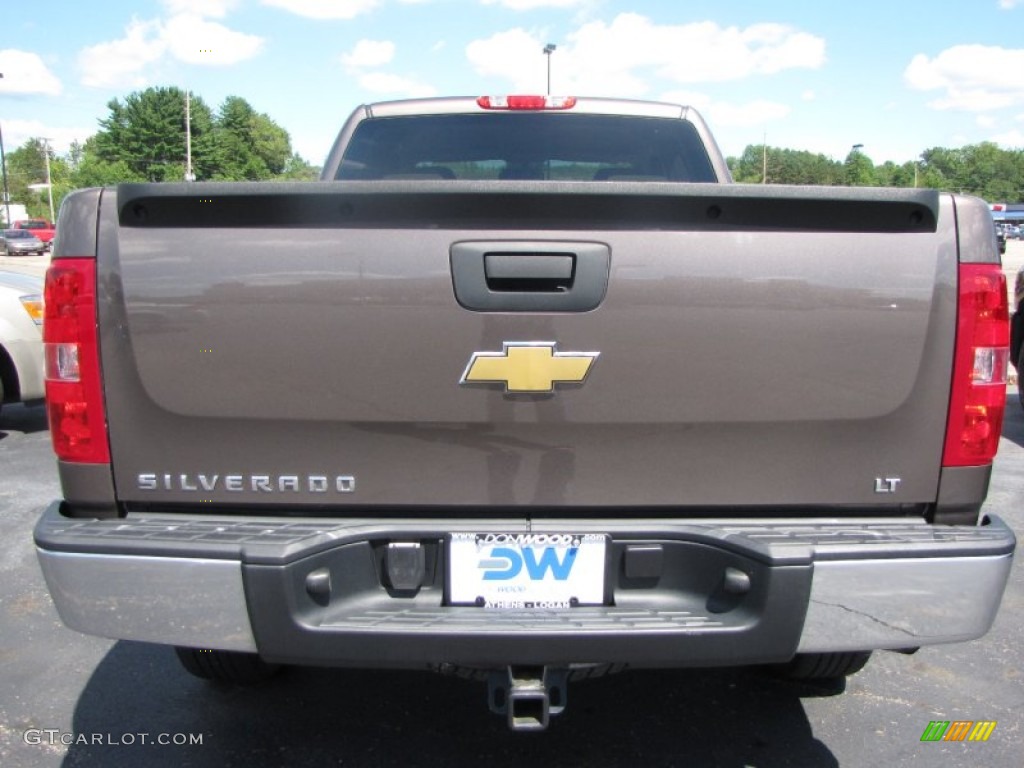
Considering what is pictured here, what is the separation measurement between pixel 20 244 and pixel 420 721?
47.8 meters

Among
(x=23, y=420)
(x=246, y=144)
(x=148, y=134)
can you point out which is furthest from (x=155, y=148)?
(x=23, y=420)

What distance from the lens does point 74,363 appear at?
6.56 feet

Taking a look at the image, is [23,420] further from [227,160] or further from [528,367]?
[227,160]

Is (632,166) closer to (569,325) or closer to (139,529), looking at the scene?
(569,325)

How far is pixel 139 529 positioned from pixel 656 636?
123cm

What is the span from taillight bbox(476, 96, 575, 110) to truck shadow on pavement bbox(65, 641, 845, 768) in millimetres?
2329

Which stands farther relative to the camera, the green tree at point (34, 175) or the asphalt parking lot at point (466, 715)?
the green tree at point (34, 175)

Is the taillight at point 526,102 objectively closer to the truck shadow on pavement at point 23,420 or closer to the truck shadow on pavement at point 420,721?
the truck shadow on pavement at point 420,721

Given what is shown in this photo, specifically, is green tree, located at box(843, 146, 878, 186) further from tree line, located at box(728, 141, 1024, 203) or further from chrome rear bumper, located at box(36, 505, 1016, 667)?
chrome rear bumper, located at box(36, 505, 1016, 667)

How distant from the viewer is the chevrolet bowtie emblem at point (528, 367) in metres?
1.93

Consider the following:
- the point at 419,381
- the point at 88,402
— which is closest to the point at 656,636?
the point at 419,381

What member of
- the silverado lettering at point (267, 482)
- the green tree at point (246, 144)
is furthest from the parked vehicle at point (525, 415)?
the green tree at point (246, 144)

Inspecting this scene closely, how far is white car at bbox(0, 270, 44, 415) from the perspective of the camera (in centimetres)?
650

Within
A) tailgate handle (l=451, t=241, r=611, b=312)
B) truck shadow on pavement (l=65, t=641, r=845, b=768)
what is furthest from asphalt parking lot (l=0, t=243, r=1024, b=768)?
tailgate handle (l=451, t=241, r=611, b=312)
